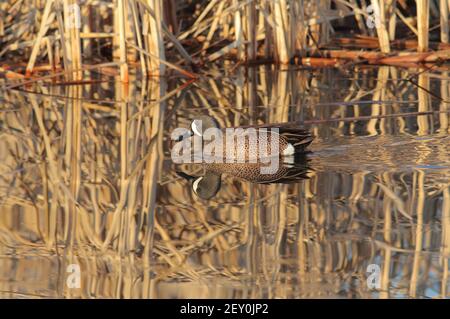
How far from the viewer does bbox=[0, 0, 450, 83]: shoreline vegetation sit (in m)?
7.57

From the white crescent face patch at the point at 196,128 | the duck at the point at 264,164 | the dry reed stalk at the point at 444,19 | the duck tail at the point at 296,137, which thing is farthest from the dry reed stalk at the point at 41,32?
the dry reed stalk at the point at 444,19

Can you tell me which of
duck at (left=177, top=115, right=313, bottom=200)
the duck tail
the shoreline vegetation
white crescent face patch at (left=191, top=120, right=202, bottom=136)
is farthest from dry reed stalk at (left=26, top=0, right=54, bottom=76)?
the duck tail

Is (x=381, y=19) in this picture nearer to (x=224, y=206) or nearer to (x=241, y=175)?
(x=241, y=175)

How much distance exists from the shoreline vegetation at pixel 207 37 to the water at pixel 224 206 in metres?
0.75

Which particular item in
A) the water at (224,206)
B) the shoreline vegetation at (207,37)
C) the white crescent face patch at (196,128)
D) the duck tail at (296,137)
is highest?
the shoreline vegetation at (207,37)

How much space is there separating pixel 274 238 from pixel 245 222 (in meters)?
0.27

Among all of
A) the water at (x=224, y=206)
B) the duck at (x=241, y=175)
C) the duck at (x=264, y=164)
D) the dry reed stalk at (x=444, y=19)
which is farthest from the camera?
the dry reed stalk at (x=444, y=19)

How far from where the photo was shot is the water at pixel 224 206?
137 inches

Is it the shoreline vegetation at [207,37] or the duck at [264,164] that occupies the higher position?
the shoreline vegetation at [207,37]

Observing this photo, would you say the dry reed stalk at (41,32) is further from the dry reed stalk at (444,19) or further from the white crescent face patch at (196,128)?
the dry reed stalk at (444,19)

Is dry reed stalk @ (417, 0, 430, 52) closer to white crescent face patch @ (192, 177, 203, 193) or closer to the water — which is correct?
the water

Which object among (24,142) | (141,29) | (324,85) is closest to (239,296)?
(24,142)

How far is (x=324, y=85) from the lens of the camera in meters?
7.56
